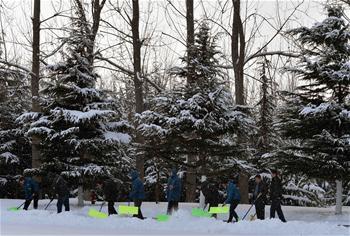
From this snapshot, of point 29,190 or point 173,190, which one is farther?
point 29,190

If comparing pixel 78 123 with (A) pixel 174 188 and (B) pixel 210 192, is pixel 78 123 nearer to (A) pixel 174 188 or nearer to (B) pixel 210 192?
(A) pixel 174 188

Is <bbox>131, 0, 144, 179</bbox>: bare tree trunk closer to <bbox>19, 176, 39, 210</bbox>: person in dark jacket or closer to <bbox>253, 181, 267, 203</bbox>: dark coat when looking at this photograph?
<bbox>19, 176, 39, 210</bbox>: person in dark jacket

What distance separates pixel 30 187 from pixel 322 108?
1098 centimetres

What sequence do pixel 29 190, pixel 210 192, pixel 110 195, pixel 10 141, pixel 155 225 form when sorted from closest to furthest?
1. pixel 155 225
2. pixel 210 192
3. pixel 110 195
4. pixel 29 190
5. pixel 10 141

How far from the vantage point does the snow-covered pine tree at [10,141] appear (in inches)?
1098

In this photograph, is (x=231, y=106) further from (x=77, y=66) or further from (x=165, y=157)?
(x=77, y=66)

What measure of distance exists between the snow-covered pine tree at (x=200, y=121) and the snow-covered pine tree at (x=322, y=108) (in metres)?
1.83

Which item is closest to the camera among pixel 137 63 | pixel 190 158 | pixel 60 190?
pixel 60 190

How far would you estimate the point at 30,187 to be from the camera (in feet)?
60.7

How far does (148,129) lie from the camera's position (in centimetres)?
1866

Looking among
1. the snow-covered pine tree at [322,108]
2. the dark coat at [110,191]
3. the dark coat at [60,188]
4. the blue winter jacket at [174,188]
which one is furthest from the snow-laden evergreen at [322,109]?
the dark coat at [60,188]

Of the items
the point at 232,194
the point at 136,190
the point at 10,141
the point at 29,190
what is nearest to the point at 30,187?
the point at 29,190

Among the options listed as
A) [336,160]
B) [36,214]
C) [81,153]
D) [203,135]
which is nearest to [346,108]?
[336,160]

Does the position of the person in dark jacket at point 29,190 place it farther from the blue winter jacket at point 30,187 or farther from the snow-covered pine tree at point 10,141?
the snow-covered pine tree at point 10,141
